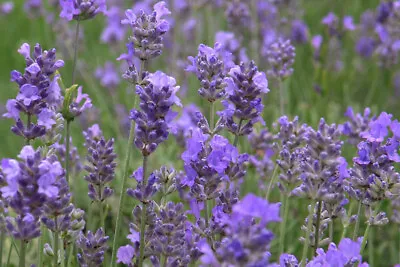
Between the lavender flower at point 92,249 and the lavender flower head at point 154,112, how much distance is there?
0.30 m

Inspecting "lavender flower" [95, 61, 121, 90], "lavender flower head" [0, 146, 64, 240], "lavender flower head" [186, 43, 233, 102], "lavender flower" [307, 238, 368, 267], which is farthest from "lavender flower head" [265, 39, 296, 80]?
"lavender flower" [95, 61, 121, 90]

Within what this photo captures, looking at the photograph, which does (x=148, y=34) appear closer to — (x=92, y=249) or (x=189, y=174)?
(x=189, y=174)

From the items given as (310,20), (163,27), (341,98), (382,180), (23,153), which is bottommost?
(23,153)

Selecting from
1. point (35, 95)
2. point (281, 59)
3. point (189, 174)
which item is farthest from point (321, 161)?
point (281, 59)

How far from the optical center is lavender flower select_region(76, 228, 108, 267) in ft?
5.47

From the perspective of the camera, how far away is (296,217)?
3012 millimetres

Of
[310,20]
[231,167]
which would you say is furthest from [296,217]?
[310,20]

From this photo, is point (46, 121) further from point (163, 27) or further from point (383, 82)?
point (383, 82)

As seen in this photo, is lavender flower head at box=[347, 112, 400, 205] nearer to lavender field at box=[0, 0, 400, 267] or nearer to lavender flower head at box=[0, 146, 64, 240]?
lavender field at box=[0, 0, 400, 267]

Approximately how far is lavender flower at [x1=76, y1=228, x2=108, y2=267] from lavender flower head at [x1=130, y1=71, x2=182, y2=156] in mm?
301

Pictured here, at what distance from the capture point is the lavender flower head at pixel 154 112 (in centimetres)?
152

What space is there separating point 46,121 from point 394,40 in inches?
114

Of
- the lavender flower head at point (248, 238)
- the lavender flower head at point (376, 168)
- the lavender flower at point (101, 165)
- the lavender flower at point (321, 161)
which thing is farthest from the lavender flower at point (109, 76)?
the lavender flower head at point (248, 238)


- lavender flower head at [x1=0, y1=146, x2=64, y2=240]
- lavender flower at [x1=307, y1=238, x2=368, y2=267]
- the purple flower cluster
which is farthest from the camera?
the purple flower cluster
